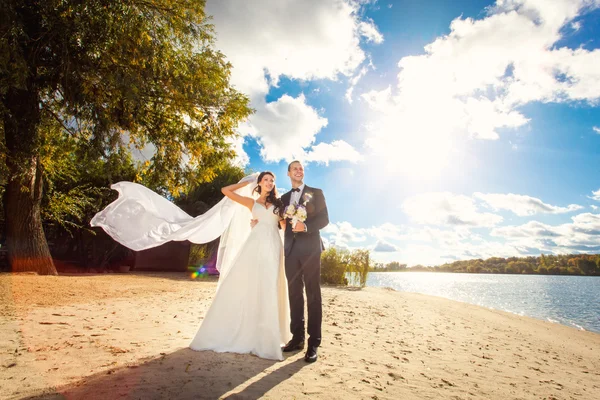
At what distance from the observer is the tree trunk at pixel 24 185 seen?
29.8ft

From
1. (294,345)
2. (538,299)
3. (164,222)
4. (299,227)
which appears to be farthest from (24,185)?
(538,299)

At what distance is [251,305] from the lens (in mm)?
4105

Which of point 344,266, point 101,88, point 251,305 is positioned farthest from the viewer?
point 344,266

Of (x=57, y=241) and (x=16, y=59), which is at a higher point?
(x=16, y=59)

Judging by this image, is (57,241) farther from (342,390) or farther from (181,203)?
(342,390)

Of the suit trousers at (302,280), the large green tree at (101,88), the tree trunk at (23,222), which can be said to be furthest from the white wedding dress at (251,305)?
the tree trunk at (23,222)

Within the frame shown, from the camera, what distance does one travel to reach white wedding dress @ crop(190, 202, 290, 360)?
3.95m

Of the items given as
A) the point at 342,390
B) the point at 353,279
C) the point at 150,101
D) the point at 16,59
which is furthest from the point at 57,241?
the point at 342,390

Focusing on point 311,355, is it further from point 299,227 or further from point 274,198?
point 274,198

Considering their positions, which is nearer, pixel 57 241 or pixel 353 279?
pixel 353 279

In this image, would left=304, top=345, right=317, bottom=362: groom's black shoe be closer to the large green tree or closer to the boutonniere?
the boutonniere

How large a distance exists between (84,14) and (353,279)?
13906mm

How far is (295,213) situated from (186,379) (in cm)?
214

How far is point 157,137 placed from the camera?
38.4 feet
